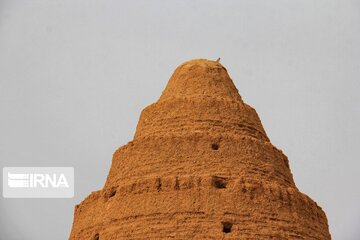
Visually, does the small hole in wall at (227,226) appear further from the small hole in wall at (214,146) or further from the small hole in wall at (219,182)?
the small hole in wall at (214,146)

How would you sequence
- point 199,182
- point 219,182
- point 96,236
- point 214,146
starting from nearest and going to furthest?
1. point 199,182
2. point 219,182
3. point 96,236
4. point 214,146

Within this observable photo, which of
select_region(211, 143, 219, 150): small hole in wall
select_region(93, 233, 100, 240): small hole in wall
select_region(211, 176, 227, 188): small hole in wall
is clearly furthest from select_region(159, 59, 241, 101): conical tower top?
select_region(93, 233, 100, 240): small hole in wall

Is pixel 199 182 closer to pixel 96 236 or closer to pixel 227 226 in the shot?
pixel 227 226

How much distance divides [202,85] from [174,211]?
7583 millimetres

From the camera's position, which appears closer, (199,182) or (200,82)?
(199,182)

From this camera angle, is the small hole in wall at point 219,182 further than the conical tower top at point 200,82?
No

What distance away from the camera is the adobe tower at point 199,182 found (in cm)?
2761

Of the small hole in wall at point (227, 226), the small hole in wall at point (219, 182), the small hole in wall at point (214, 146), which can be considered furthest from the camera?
the small hole in wall at point (214, 146)

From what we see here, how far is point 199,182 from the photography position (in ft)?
92.7

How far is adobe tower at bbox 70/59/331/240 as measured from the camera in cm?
2761

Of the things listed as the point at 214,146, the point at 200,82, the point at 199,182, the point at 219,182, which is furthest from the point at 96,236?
the point at 200,82

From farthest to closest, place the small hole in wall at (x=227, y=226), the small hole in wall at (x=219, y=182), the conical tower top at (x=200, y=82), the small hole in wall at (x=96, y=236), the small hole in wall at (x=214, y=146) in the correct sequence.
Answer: the conical tower top at (x=200, y=82) < the small hole in wall at (x=214, y=146) < the small hole in wall at (x=96, y=236) < the small hole in wall at (x=219, y=182) < the small hole in wall at (x=227, y=226)

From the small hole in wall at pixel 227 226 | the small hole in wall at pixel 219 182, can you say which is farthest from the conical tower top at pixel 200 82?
the small hole in wall at pixel 227 226

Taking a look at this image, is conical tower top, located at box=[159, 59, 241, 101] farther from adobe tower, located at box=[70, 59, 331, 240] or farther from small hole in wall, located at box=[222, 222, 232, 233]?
small hole in wall, located at box=[222, 222, 232, 233]
